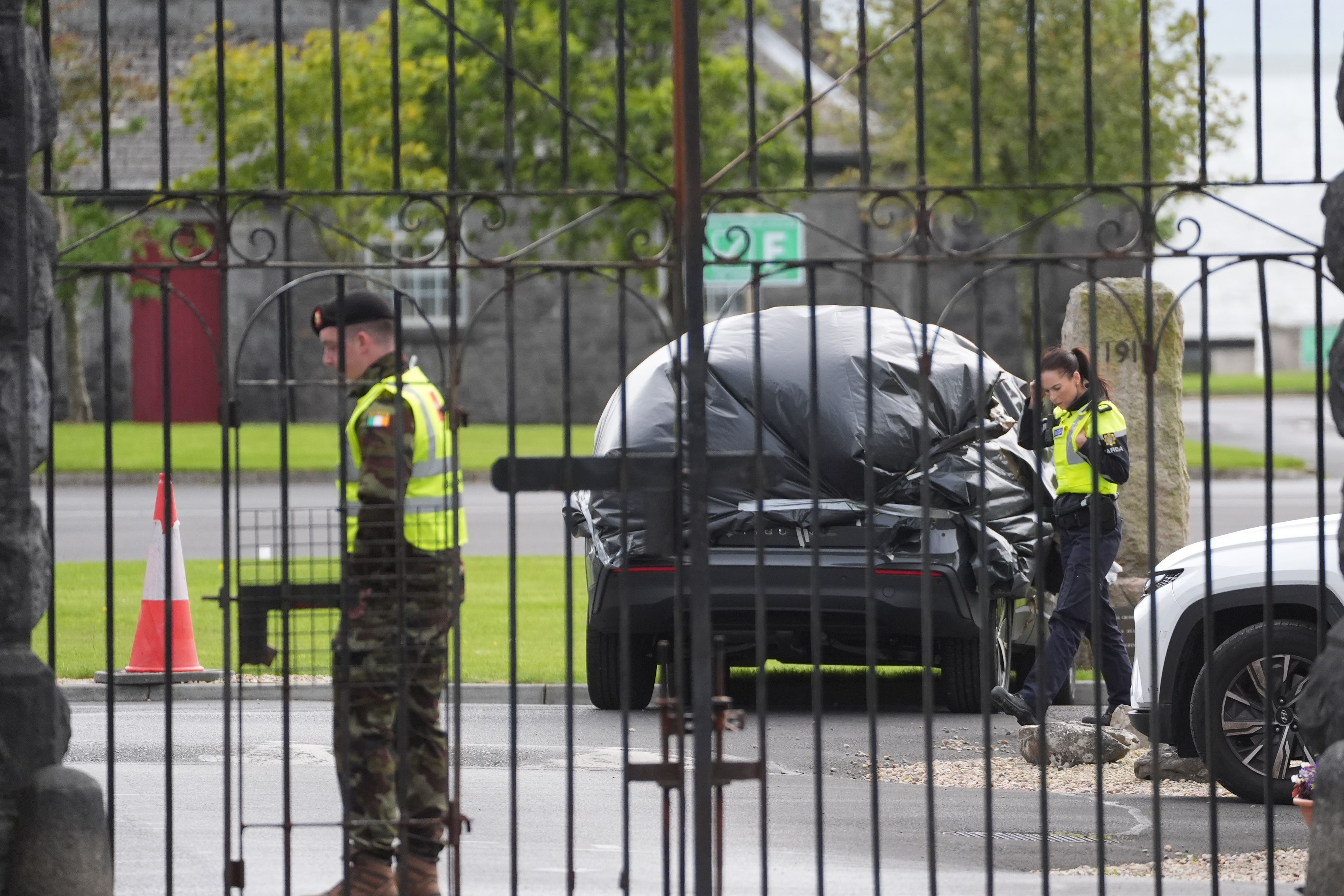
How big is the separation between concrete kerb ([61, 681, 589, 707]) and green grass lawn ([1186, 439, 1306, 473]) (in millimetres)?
15947

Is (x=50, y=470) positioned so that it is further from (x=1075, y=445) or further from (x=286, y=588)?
(x=1075, y=445)

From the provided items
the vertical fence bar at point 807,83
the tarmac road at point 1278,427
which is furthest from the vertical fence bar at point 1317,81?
the tarmac road at point 1278,427

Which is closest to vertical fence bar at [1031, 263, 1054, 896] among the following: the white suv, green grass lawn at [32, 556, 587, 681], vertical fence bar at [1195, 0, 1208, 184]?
vertical fence bar at [1195, 0, 1208, 184]

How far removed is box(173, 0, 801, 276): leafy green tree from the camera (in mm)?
27688

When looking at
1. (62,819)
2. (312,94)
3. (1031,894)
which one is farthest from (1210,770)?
(312,94)

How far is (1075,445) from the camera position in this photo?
888 centimetres

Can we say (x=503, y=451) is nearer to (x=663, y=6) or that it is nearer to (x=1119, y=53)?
(x=663, y=6)

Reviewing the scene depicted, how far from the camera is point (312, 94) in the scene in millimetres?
27812

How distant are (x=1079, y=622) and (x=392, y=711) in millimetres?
4412

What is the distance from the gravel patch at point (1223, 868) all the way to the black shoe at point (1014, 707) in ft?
7.05

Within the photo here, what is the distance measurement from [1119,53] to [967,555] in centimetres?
2270

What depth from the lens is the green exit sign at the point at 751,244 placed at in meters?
4.82

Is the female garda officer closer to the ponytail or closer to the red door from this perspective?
the ponytail

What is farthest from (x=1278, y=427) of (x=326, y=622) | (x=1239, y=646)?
(x=1239, y=646)
